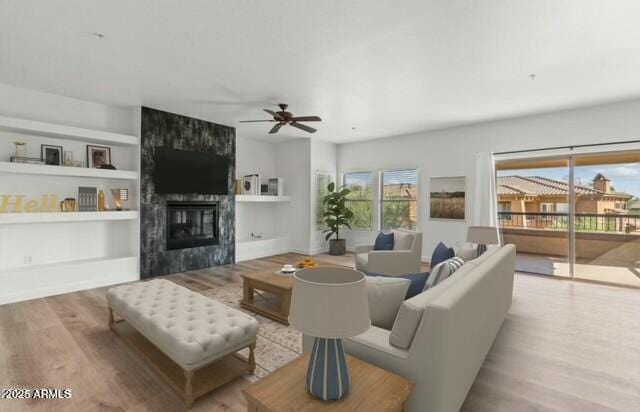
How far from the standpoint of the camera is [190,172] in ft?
18.4

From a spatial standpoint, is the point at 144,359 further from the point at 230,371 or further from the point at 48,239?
the point at 48,239

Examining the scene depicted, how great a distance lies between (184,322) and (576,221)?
628 centimetres

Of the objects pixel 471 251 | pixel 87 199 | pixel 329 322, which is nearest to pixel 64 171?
pixel 87 199

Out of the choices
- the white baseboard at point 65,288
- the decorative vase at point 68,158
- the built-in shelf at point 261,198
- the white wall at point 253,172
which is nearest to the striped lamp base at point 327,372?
the white baseboard at point 65,288

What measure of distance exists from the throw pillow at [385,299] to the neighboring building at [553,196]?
5075mm

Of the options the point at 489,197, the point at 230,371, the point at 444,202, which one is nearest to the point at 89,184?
the point at 230,371

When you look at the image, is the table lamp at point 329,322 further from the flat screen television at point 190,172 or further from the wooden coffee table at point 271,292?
the flat screen television at point 190,172

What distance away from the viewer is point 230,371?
7.68ft

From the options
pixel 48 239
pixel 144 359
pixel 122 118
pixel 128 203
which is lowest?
pixel 144 359

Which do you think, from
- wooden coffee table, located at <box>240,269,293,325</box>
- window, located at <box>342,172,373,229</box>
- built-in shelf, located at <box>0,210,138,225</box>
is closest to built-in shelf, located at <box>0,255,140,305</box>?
built-in shelf, located at <box>0,210,138,225</box>

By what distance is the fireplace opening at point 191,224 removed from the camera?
5484mm

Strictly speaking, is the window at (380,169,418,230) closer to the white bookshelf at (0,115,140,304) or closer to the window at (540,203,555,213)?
the window at (540,203,555,213)

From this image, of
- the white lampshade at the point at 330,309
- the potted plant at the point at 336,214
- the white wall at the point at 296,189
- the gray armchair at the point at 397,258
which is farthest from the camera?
the white wall at the point at 296,189

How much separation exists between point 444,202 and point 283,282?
4342 millimetres
